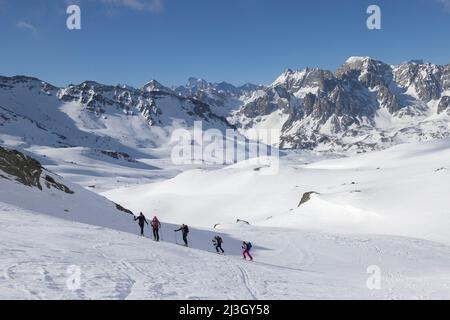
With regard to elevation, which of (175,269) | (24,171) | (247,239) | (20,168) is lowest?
(247,239)

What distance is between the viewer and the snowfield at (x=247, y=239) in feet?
49.4

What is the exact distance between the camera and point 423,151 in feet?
308

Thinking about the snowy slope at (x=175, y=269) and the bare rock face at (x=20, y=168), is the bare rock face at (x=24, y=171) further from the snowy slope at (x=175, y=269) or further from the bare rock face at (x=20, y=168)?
the snowy slope at (x=175, y=269)

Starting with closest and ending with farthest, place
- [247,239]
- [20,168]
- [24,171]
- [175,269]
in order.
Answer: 1. [175,269]
2. [247,239]
3. [24,171]
4. [20,168]

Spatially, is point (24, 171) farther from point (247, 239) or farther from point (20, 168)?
point (247, 239)

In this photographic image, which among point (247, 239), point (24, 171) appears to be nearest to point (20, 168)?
point (24, 171)

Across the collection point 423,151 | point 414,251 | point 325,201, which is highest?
point 423,151

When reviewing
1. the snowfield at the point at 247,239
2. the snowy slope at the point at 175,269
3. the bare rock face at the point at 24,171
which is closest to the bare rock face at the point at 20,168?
the bare rock face at the point at 24,171

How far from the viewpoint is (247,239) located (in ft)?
111

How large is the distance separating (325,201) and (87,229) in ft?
112

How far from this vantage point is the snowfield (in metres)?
15.1

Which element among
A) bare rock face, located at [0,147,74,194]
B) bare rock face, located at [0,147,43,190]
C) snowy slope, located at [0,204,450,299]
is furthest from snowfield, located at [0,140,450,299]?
bare rock face, located at [0,147,43,190]
